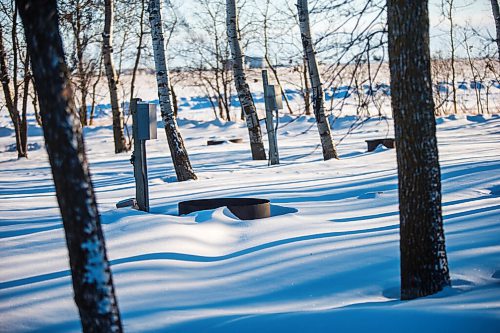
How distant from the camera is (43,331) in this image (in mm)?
3211

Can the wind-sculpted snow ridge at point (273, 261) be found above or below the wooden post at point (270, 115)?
below

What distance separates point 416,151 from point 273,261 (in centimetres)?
161

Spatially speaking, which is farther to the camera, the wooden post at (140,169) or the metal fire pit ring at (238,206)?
the wooden post at (140,169)

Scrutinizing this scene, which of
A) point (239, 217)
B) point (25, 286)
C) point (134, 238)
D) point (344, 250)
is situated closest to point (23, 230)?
point (134, 238)

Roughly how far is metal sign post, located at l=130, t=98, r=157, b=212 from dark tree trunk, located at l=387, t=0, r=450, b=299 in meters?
3.67

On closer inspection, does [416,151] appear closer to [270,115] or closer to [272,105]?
[272,105]

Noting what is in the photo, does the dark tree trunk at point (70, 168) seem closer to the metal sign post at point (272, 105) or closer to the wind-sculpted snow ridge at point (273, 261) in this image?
the wind-sculpted snow ridge at point (273, 261)

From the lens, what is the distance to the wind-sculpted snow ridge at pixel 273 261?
3082 millimetres

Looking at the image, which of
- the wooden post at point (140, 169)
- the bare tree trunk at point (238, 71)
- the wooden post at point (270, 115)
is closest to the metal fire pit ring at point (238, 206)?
the wooden post at point (140, 169)

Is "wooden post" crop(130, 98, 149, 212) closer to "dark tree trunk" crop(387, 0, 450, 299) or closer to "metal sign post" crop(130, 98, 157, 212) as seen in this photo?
"metal sign post" crop(130, 98, 157, 212)

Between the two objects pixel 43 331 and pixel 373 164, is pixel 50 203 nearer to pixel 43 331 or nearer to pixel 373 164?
pixel 43 331

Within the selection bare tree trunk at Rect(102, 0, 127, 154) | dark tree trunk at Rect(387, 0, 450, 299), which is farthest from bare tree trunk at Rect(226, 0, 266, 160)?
dark tree trunk at Rect(387, 0, 450, 299)

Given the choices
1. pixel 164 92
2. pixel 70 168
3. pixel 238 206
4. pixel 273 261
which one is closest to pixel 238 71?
pixel 164 92

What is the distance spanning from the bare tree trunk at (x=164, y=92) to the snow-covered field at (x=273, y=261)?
995 mm
